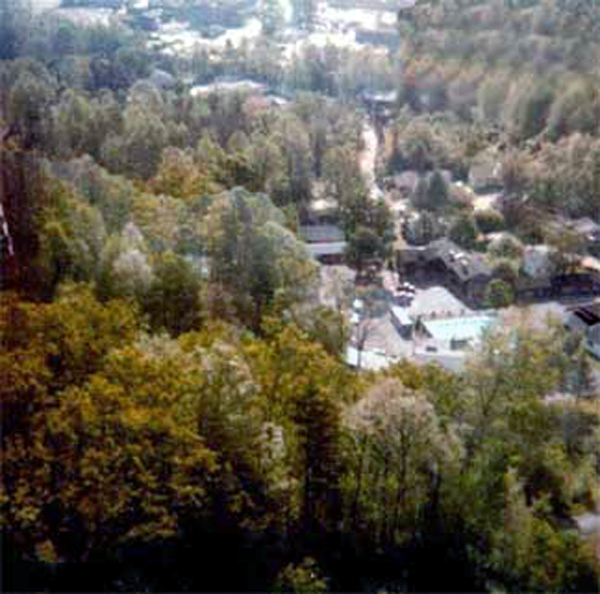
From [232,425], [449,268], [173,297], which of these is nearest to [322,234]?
[449,268]

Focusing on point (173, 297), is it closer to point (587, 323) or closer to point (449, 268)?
point (587, 323)

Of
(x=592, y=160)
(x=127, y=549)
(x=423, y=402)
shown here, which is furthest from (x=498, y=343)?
(x=592, y=160)

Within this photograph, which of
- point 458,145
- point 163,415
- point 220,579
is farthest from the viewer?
point 458,145

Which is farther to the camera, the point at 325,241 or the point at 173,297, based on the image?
the point at 325,241

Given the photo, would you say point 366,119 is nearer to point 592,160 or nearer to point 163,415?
point 592,160

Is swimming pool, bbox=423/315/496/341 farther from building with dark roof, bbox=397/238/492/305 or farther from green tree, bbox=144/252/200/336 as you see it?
green tree, bbox=144/252/200/336

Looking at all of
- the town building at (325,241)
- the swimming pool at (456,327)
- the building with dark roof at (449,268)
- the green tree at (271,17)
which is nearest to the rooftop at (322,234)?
the town building at (325,241)

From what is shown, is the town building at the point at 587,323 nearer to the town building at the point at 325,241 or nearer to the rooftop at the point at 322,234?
the town building at the point at 325,241

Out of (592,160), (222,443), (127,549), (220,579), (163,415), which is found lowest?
(592,160)
